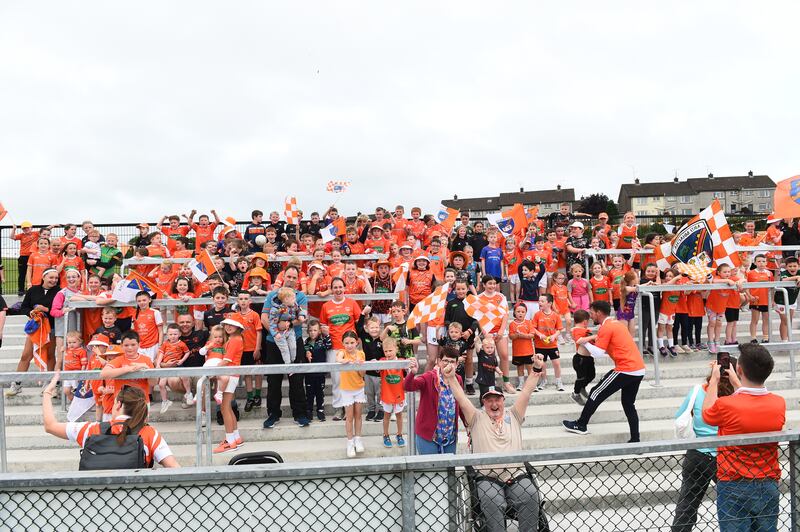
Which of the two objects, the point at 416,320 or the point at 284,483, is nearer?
the point at 284,483

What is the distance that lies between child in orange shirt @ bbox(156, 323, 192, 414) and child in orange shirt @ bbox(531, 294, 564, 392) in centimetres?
482

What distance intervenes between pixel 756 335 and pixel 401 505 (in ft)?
33.0

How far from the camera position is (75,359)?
24.2 feet

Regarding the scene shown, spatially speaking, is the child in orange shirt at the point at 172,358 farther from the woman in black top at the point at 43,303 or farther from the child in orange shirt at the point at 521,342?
the child in orange shirt at the point at 521,342

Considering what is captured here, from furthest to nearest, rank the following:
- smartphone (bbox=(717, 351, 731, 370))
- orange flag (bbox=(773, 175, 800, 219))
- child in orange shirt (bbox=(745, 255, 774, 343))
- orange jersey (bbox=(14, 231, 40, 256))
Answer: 1. orange jersey (bbox=(14, 231, 40, 256))
2. orange flag (bbox=(773, 175, 800, 219))
3. child in orange shirt (bbox=(745, 255, 774, 343))
4. smartphone (bbox=(717, 351, 731, 370))

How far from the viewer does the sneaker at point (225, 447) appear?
6.41 m

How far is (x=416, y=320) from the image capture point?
22.8 ft

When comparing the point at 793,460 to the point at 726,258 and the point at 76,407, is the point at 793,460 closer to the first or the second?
the point at 76,407

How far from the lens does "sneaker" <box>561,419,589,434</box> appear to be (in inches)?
267

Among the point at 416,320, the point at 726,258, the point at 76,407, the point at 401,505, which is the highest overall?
the point at 726,258

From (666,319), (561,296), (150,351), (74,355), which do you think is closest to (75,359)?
(74,355)

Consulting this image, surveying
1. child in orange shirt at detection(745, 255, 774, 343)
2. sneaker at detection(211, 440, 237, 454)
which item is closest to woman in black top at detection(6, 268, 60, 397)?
sneaker at detection(211, 440, 237, 454)

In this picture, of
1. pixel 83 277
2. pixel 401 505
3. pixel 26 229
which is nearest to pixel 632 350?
pixel 401 505

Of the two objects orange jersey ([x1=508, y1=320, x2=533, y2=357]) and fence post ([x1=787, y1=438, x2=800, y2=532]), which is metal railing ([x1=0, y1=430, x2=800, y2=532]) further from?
orange jersey ([x1=508, y1=320, x2=533, y2=357])
